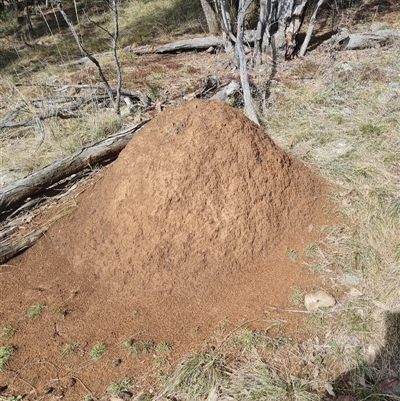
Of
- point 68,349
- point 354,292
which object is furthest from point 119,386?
point 354,292

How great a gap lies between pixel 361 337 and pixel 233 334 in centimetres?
70

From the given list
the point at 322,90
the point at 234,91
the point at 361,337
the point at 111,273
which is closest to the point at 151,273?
the point at 111,273

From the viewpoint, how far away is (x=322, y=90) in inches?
180

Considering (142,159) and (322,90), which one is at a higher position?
(142,159)

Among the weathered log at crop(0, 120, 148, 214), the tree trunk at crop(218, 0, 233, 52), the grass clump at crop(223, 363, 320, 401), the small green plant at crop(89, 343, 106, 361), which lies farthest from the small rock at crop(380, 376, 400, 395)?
the tree trunk at crop(218, 0, 233, 52)

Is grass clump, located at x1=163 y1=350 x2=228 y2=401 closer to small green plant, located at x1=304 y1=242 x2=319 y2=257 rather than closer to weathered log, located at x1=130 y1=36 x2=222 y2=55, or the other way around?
small green plant, located at x1=304 y1=242 x2=319 y2=257

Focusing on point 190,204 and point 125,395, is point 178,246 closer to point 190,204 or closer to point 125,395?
point 190,204

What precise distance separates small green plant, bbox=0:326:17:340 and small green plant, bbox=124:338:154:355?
740 millimetres

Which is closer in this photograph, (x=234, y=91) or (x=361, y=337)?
(x=361, y=337)

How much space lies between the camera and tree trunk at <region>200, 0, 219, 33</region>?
786 centimetres

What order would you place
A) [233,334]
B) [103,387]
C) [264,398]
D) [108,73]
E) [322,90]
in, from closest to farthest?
[264,398]
[103,387]
[233,334]
[322,90]
[108,73]

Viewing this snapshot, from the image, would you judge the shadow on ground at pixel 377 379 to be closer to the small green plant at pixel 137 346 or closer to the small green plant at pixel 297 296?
the small green plant at pixel 297 296

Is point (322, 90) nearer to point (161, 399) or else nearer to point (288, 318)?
A: point (288, 318)

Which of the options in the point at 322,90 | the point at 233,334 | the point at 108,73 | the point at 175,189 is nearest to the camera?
the point at 233,334
